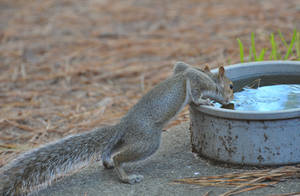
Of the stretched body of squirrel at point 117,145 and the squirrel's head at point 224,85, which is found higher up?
the squirrel's head at point 224,85

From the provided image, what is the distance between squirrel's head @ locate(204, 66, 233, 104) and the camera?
139 inches

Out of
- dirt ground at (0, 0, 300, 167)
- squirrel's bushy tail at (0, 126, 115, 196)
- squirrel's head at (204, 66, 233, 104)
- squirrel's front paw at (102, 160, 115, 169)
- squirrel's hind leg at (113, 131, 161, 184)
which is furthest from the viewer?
dirt ground at (0, 0, 300, 167)

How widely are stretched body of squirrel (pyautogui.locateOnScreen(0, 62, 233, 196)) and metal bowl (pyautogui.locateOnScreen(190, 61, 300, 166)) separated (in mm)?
185

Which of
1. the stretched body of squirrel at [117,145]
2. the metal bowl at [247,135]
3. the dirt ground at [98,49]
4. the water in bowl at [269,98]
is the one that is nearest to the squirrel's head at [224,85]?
the water in bowl at [269,98]

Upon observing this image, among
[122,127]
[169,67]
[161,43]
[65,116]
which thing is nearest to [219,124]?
[122,127]

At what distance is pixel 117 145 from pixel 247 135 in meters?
0.86

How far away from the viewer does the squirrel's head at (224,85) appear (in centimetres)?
353

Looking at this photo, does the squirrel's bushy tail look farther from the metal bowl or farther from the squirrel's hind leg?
the metal bowl

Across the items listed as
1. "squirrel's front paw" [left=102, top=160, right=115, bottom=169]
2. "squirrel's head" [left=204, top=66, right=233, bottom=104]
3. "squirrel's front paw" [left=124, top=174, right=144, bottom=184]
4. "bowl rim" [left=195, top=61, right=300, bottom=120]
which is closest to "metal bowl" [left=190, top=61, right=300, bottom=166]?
"bowl rim" [left=195, top=61, right=300, bottom=120]

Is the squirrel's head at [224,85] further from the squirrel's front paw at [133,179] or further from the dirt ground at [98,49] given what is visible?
the squirrel's front paw at [133,179]

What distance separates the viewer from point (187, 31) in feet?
22.9

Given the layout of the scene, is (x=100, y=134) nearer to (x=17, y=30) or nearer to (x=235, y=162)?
(x=235, y=162)

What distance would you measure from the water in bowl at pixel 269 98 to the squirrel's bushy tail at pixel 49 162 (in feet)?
3.30

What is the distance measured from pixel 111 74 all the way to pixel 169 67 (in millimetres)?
712
